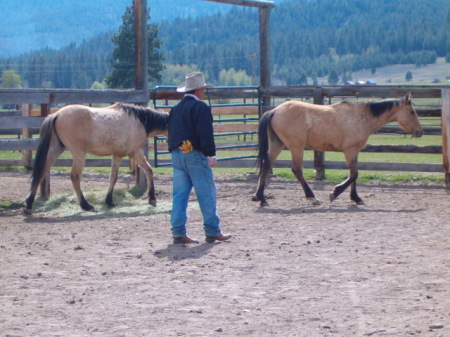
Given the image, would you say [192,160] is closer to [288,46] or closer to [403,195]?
[403,195]

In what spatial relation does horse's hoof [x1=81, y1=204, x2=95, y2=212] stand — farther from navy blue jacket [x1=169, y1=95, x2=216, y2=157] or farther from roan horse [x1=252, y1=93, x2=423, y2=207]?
navy blue jacket [x1=169, y1=95, x2=216, y2=157]

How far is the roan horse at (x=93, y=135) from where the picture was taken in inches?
362

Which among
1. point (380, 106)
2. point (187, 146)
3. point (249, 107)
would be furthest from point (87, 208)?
point (249, 107)

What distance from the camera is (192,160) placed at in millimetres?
7090

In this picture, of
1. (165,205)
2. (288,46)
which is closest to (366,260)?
(165,205)

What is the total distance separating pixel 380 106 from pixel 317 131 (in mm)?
1117

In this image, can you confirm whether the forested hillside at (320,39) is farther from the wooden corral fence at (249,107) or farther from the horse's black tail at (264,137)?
the horse's black tail at (264,137)

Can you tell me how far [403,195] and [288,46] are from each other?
105084 mm

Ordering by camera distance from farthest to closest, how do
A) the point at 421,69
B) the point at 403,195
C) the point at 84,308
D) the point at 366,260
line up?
the point at 421,69, the point at 403,195, the point at 366,260, the point at 84,308

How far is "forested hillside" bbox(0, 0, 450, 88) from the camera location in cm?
9025

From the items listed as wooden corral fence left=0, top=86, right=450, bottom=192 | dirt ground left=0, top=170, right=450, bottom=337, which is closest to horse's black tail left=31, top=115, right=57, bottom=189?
dirt ground left=0, top=170, right=450, bottom=337

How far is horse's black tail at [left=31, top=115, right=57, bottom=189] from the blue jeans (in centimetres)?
271

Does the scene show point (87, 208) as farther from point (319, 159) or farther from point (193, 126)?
point (319, 159)

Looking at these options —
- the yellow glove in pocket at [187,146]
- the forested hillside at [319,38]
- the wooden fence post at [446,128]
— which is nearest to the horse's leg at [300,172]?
the wooden fence post at [446,128]
